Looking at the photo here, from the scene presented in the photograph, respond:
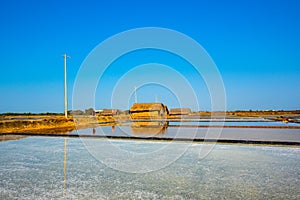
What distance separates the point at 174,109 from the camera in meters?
54.9

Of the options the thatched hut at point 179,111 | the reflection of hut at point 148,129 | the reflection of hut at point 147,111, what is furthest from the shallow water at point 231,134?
the thatched hut at point 179,111

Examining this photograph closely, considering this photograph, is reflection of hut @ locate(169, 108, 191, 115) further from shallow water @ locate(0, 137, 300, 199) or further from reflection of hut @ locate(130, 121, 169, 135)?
shallow water @ locate(0, 137, 300, 199)

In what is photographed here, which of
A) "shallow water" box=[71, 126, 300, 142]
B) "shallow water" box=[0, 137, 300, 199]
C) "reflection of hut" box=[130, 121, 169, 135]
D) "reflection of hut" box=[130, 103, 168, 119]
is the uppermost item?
"reflection of hut" box=[130, 103, 168, 119]

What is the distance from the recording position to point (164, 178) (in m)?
4.65

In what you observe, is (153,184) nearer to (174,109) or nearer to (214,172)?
(214,172)

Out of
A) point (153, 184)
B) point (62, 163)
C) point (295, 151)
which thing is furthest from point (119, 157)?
point (295, 151)

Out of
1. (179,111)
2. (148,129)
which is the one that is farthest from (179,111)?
(148,129)

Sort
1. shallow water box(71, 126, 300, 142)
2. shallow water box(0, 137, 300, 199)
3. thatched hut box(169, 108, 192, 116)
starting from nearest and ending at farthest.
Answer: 1. shallow water box(0, 137, 300, 199)
2. shallow water box(71, 126, 300, 142)
3. thatched hut box(169, 108, 192, 116)

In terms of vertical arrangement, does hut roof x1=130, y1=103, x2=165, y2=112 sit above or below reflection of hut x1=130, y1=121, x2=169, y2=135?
above

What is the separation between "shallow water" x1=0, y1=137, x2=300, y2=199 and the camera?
149 inches

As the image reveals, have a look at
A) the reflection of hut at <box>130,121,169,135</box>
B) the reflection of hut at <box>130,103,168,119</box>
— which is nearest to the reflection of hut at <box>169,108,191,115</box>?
the reflection of hut at <box>130,103,168,119</box>

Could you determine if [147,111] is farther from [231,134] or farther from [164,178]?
[164,178]

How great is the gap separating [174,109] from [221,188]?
5111cm

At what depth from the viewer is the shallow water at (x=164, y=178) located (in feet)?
12.4
